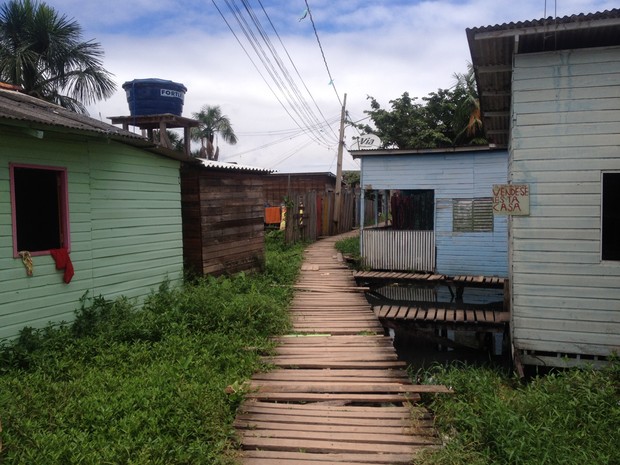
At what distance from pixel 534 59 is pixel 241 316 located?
5.17m

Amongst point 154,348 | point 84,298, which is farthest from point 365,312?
point 84,298

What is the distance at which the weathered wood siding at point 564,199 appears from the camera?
588 centimetres

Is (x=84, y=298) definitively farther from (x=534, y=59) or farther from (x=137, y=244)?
(x=534, y=59)

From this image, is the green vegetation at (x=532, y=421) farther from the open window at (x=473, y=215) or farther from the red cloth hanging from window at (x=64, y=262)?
the open window at (x=473, y=215)

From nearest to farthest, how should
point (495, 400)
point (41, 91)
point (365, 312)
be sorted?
1. point (495, 400)
2. point (365, 312)
3. point (41, 91)

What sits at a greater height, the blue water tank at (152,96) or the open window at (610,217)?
the blue water tank at (152,96)

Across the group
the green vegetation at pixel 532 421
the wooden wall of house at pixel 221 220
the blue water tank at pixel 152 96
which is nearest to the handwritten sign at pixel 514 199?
the green vegetation at pixel 532 421

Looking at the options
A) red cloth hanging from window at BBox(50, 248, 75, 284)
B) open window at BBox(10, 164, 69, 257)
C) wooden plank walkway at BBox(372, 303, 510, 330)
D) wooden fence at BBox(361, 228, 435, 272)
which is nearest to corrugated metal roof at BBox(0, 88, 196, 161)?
open window at BBox(10, 164, 69, 257)

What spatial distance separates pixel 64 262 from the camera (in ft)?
19.4

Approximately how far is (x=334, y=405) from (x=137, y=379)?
1.94 m

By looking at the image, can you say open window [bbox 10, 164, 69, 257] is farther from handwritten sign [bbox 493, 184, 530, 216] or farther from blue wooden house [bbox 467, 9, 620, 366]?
handwritten sign [bbox 493, 184, 530, 216]

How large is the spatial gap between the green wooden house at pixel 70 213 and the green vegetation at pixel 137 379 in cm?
30

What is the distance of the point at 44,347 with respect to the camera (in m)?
5.34

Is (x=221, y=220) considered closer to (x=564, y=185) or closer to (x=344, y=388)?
(x=344, y=388)
